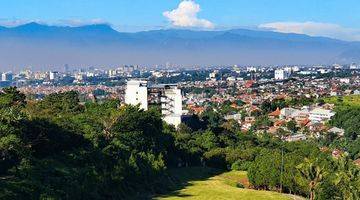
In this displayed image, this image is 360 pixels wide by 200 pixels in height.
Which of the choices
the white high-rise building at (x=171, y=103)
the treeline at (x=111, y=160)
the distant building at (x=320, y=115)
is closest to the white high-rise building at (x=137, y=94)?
the white high-rise building at (x=171, y=103)

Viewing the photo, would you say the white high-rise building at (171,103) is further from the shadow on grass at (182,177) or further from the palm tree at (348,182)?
the palm tree at (348,182)

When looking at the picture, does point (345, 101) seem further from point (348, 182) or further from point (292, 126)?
point (348, 182)

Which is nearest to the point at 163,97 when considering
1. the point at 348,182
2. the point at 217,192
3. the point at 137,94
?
the point at 137,94

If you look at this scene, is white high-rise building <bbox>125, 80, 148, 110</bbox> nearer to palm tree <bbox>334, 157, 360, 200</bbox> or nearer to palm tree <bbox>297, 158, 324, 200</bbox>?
palm tree <bbox>297, 158, 324, 200</bbox>

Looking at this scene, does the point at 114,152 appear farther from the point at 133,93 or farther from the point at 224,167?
the point at 133,93

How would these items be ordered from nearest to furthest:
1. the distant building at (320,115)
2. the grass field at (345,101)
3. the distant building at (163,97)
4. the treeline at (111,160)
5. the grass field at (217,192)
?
the treeline at (111,160)
the grass field at (217,192)
the distant building at (163,97)
the distant building at (320,115)
the grass field at (345,101)

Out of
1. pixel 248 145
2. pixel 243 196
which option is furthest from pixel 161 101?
pixel 243 196

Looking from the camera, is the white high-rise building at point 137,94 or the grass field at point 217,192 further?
the white high-rise building at point 137,94

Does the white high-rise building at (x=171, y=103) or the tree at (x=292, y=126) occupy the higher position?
the white high-rise building at (x=171, y=103)

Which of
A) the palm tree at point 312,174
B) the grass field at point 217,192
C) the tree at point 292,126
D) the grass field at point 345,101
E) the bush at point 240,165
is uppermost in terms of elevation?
the palm tree at point 312,174
